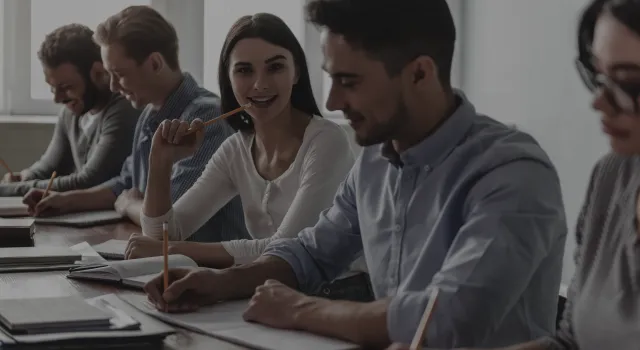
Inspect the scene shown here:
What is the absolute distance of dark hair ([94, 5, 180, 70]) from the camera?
10.2 ft

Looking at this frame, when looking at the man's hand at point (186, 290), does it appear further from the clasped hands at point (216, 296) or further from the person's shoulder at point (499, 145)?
the person's shoulder at point (499, 145)

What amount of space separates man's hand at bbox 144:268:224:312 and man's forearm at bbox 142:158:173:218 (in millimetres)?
840

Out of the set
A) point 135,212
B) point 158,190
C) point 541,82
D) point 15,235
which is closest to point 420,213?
point 158,190

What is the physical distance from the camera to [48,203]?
10.0 ft

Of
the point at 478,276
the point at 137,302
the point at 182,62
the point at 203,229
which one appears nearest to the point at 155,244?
the point at 137,302

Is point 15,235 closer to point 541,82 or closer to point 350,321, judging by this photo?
point 350,321

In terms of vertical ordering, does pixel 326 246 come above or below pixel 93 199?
above

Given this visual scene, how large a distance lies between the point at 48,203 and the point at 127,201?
0.90 feet

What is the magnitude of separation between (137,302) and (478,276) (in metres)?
0.58

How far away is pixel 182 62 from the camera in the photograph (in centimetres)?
456

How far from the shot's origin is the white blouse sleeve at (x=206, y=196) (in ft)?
8.46

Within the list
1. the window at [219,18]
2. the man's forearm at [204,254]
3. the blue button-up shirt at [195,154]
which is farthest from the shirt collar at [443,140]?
the window at [219,18]

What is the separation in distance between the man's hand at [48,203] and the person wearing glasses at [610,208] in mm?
2068

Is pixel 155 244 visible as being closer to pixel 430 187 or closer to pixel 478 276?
pixel 430 187
